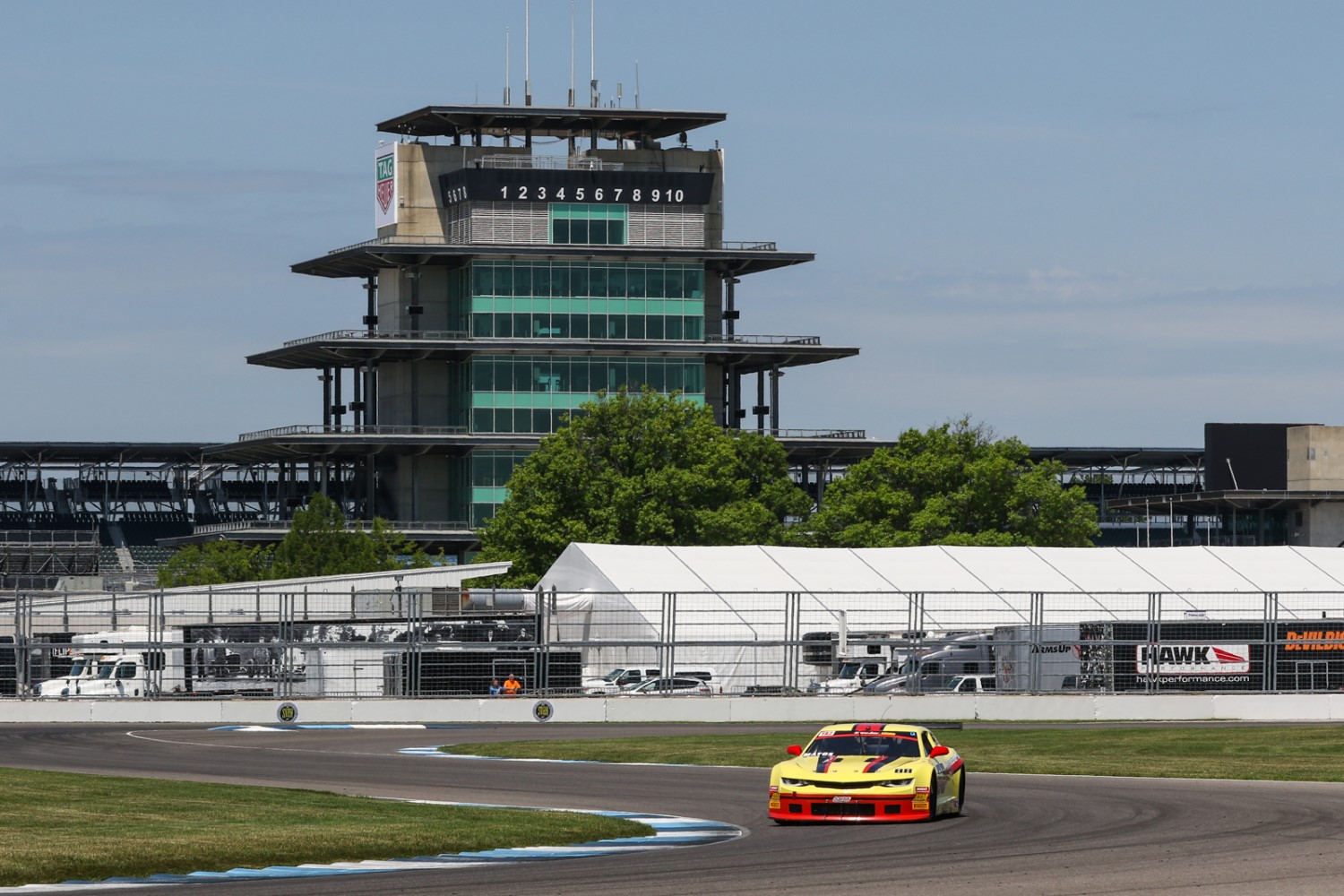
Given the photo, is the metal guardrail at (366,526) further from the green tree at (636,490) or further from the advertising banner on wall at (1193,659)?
the advertising banner on wall at (1193,659)

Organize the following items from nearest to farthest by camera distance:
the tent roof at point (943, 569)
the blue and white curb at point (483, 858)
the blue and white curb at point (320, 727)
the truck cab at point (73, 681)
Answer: the blue and white curb at point (483, 858) → the blue and white curb at point (320, 727) → the truck cab at point (73, 681) → the tent roof at point (943, 569)

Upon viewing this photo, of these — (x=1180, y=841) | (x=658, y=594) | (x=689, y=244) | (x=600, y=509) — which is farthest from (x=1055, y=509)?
(x=1180, y=841)

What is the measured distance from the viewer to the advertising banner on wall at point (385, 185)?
13725 centimetres

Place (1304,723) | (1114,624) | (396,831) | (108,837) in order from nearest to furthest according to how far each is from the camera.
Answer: (108,837)
(396,831)
(1304,723)
(1114,624)

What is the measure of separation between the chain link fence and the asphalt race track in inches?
386

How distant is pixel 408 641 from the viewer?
152 ft

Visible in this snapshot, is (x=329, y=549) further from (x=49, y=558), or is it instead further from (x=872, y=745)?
(x=872, y=745)

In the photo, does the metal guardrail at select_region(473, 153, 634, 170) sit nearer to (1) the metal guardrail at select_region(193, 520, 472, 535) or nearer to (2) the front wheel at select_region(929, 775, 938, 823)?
(1) the metal guardrail at select_region(193, 520, 472, 535)

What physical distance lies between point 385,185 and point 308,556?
38461 millimetres

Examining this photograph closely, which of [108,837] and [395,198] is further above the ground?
[395,198]

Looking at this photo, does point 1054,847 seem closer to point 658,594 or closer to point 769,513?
point 658,594

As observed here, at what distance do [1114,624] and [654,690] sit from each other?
10.5m

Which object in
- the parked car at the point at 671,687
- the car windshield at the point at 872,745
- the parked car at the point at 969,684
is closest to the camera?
the car windshield at the point at 872,745

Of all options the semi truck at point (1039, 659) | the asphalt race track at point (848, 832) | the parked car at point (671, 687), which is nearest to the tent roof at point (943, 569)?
the parked car at point (671, 687)
